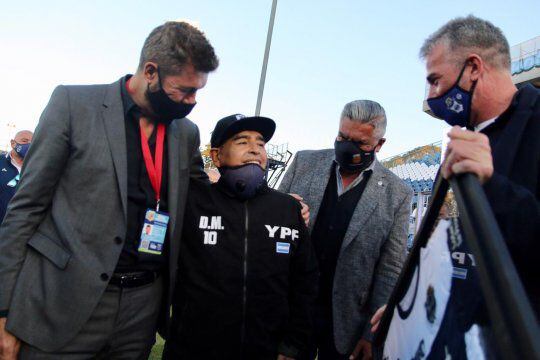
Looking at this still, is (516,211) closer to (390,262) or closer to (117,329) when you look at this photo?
(390,262)

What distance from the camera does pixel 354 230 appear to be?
2.47 meters

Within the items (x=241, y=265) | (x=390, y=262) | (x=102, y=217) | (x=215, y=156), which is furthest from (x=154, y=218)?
(x=390, y=262)

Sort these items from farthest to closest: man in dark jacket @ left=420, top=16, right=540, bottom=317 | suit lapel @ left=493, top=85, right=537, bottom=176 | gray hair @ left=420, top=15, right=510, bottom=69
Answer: gray hair @ left=420, top=15, right=510, bottom=69
suit lapel @ left=493, top=85, right=537, bottom=176
man in dark jacket @ left=420, top=16, right=540, bottom=317

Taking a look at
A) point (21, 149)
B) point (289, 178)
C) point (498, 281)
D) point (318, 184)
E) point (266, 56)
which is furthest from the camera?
point (266, 56)

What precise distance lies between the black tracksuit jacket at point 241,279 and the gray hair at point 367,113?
74 centimetres

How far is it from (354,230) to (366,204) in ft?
0.62

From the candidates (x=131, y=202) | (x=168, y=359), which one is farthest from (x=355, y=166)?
(x=168, y=359)

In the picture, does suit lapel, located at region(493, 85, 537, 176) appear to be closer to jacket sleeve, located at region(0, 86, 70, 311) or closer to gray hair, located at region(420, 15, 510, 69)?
gray hair, located at region(420, 15, 510, 69)

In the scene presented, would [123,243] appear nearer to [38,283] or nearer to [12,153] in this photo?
[38,283]

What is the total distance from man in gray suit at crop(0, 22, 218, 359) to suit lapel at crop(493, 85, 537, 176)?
1460mm

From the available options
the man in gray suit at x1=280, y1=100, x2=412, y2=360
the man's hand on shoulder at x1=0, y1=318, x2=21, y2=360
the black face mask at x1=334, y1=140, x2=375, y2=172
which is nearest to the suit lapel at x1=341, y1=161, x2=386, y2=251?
the man in gray suit at x1=280, y1=100, x2=412, y2=360

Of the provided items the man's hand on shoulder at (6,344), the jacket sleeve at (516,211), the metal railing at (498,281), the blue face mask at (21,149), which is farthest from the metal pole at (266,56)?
the metal railing at (498,281)

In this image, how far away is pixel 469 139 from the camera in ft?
3.29

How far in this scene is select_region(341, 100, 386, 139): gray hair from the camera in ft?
8.35
